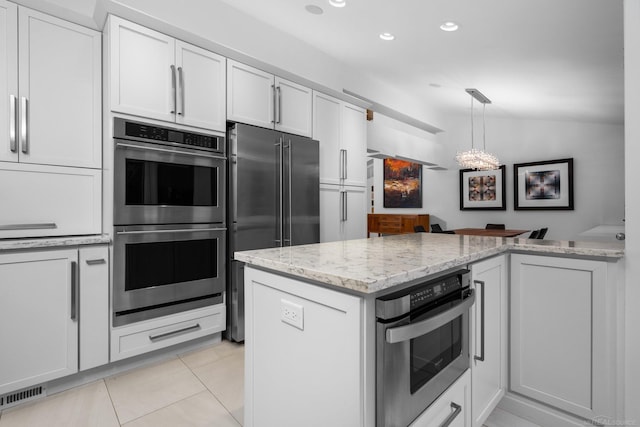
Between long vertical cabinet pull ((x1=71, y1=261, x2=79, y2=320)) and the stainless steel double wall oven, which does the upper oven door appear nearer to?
the stainless steel double wall oven

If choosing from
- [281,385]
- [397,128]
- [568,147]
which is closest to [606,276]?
[281,385]

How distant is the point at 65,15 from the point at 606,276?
351cm

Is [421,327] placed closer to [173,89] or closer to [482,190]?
[173,89]

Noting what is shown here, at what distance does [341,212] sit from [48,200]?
261 centimetres

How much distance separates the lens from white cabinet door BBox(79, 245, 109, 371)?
209 cm

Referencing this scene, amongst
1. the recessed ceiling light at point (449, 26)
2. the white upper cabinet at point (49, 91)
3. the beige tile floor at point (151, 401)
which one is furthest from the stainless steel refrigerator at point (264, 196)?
the recessed ceiling light at point (449, 26)

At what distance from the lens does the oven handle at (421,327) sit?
961 millimetres

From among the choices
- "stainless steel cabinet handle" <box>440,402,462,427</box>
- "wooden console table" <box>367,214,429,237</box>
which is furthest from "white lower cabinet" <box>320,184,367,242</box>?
"wooden console table" <box>367,214,429,237</box>

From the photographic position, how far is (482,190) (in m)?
7.01

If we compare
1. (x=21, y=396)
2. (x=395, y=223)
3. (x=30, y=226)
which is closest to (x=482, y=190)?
(x=395, y=223)

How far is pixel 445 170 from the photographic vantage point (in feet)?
24.9

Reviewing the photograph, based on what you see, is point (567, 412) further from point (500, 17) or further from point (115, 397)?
point (500, 17)

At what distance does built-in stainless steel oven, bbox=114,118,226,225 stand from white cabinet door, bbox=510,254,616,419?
220 cm

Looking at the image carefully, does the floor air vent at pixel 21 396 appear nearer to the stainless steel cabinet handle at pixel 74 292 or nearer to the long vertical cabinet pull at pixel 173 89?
the stainless steel cabinet handle at pixel 74 292
